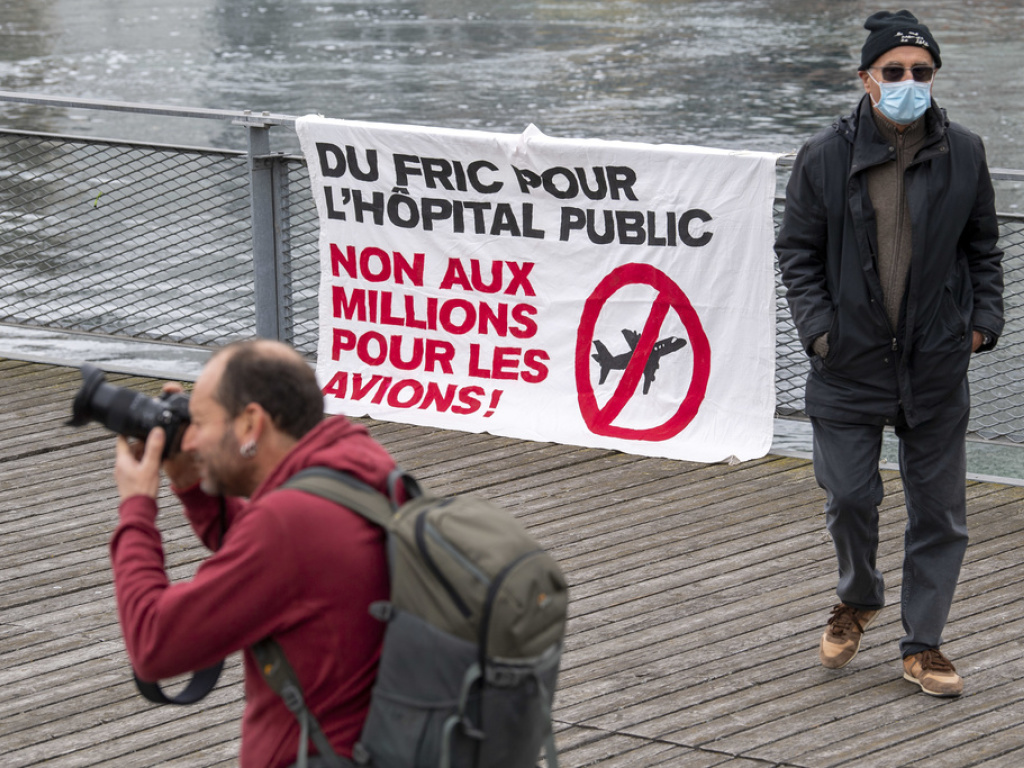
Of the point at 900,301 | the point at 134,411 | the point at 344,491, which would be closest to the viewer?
the point at 344,491

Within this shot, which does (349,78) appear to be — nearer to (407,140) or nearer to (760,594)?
(407,140)

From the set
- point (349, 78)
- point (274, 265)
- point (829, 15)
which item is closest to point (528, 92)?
point (349, 78)

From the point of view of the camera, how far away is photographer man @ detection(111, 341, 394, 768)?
93.1 inches

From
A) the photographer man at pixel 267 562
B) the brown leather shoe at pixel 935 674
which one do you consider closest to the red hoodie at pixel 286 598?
the photographer man at pixel 267 562

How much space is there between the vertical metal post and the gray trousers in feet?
11.5

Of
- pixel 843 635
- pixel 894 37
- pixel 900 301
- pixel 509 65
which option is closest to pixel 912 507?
pixel 843 635

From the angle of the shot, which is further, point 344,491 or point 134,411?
point 134,411

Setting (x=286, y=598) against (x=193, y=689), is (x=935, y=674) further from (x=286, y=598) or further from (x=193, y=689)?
(x=286, y=598)

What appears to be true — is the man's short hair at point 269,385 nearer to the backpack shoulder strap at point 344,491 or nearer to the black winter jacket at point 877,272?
the backpack shoulder strap at point 344,491

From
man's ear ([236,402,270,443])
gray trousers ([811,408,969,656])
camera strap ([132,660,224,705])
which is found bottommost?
gray trousers ([811,408,969,656])

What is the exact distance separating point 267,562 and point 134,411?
0.42 metres

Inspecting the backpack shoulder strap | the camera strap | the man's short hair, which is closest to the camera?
the man's short hair

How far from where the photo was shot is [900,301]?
4.12 metres

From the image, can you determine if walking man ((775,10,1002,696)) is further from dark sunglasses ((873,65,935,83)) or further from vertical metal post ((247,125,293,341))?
vertical metal post ((247,125,293,341))
